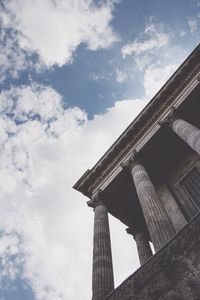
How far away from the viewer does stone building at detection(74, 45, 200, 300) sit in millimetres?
10180

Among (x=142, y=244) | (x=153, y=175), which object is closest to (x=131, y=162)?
(x=153, y=175)

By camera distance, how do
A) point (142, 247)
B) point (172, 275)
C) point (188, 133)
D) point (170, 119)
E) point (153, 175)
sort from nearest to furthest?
point (172, 275)
point (188, 133)
point (170, 119)
point (142, 247)
point (153, 175)

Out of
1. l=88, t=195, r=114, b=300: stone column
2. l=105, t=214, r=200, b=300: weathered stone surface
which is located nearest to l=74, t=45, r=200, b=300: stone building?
l=88, t=195, r=114, b=300: stone column

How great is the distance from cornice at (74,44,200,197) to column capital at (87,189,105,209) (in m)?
0.86

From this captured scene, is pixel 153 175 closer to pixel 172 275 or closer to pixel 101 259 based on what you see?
pixel 101 259

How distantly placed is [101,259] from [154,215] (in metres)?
2.88

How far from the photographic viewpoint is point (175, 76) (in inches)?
559

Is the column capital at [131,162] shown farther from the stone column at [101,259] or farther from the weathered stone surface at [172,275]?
the weathered stone surface at [172,275]

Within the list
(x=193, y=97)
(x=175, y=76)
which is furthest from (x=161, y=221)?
(x=175, y=76)

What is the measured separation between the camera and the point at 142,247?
15.0 metres

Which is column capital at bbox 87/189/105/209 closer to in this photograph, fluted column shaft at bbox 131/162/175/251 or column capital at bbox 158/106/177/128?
fluted column shaft at bbox 131/162/175/251

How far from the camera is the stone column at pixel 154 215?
8.80 m

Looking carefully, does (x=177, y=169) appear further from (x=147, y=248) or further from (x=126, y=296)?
(x=126, y=296)

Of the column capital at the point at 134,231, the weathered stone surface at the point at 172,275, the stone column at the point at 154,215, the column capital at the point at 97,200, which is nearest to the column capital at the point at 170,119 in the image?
the stone column at the point at 154,215
